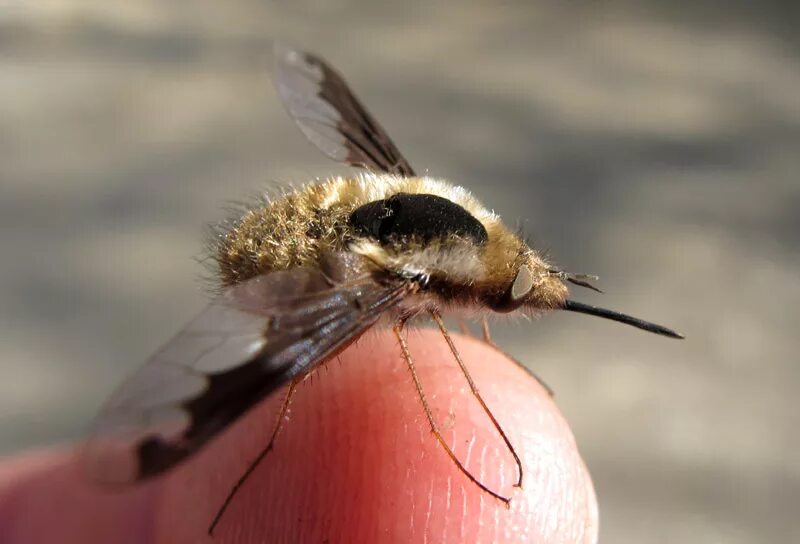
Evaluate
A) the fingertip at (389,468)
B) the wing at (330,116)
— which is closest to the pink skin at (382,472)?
the fingertip at (389,468)

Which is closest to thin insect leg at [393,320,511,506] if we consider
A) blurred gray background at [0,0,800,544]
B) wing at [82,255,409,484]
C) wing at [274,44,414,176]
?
wing at [82,255,409,484]

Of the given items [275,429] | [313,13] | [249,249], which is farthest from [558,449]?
[313,13]

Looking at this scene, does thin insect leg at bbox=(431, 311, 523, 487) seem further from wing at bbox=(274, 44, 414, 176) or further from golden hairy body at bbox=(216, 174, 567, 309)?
wing at bbox=(274, 44, 414, 176)

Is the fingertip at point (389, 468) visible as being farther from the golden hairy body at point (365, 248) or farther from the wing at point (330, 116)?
the wing at point (330, 116)

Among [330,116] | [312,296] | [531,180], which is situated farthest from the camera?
[531,180]

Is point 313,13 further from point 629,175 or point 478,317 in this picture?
point 478,317

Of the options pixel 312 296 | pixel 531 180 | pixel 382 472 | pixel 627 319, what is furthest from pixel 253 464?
pixel 531 180

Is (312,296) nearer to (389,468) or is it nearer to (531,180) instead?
(389,468)
